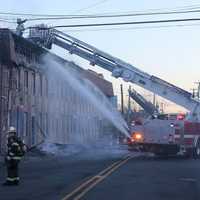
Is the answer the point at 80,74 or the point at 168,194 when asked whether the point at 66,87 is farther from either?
the point at 168,194

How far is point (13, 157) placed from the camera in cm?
1680

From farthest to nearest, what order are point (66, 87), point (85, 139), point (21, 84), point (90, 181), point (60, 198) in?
1. point (85, 139)
2. point (66, 87)
3. point (21, 84)
4. point (90, 181)
5. point (60, 198)

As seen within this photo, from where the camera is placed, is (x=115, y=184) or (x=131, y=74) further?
(x=131, y=74)

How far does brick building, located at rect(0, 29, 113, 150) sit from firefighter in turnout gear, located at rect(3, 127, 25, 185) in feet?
61.4

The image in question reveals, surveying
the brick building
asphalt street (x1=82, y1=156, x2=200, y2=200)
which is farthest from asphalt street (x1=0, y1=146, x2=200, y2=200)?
the brick building

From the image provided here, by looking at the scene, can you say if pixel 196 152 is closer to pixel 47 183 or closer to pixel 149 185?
pixel 149 185

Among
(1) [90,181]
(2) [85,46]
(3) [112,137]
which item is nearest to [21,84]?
(2) [85,46]

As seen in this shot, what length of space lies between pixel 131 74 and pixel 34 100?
1386 centimetres

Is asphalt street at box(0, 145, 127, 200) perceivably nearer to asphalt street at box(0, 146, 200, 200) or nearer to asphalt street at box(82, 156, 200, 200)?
asphalt street at box(0, 146, 200, 200)

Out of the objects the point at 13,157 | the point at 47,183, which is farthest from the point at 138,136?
the point at 13,157

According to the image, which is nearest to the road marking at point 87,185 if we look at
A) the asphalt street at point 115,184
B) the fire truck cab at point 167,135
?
the asphalt street at point 115,184

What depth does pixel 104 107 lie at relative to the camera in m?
42.7

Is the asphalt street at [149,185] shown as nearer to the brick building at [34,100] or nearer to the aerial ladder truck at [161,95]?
the aerial ladder truck at [161,95]

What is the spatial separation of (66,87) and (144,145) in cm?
2073
